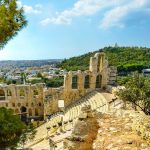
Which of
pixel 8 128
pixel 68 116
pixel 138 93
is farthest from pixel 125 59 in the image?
pixel 8 128

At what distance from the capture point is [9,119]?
12.3 meters

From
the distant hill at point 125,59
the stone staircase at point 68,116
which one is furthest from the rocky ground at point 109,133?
the distant hill at point 125,59

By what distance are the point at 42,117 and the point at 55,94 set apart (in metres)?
5.00

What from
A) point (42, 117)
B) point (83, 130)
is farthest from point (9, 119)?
point (42, 117)

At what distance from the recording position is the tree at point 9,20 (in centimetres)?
1112

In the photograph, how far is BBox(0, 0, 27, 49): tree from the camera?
11117 millimetres

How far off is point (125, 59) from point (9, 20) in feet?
290

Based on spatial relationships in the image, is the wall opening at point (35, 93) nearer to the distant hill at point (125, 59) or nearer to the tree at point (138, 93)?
the tree at point (138, 93)

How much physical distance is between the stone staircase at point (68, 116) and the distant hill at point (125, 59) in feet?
157

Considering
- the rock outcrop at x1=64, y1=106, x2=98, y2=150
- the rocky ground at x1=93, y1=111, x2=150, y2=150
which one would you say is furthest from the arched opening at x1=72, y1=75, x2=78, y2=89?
the rock outcrop at x1=64, y1=106, x2=98, y2=150

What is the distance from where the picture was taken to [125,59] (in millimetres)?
97875

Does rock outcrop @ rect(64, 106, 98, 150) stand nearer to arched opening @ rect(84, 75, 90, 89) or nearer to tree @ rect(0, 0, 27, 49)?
tree @ rect(0, 0, 27, 49)

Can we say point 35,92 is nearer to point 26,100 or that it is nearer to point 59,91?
point 26,100

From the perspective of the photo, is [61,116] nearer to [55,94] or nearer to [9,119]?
[55,94]
